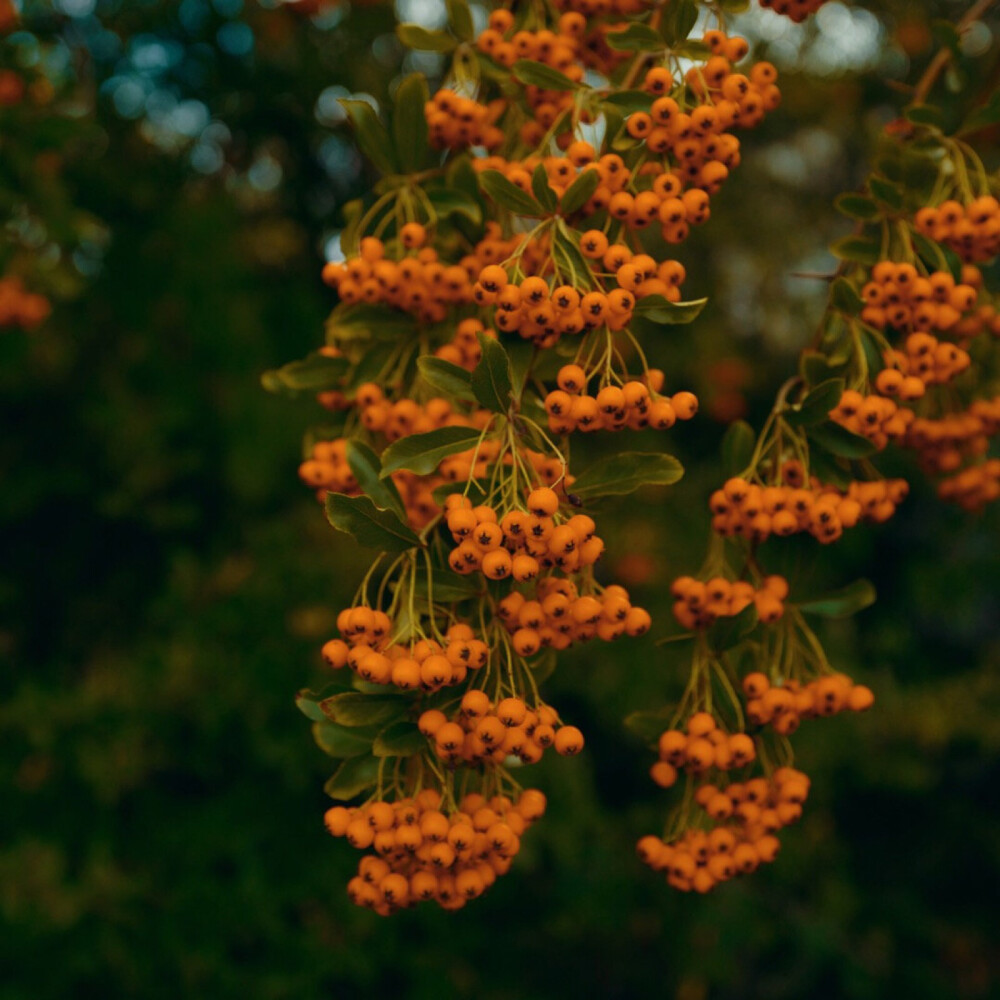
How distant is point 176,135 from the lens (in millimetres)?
4141

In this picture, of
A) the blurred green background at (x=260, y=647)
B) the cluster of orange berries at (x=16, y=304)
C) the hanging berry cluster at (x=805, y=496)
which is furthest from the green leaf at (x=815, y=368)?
the cluster of orange berries at (x=16, y=304)

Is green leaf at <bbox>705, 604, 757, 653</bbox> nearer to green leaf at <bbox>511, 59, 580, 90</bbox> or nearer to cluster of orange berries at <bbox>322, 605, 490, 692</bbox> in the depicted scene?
cluster of orange berries at <bbox>322, 605, 490, 692</bbox>

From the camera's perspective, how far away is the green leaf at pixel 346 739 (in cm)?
124

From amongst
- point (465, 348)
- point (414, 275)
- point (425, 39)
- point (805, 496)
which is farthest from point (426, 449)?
point (425, 39)

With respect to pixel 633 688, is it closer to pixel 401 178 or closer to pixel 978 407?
pixel 978 407

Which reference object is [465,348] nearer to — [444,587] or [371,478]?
[371,478]

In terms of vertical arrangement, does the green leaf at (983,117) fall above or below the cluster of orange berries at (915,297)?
above

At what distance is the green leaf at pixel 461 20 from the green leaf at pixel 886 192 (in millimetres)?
709

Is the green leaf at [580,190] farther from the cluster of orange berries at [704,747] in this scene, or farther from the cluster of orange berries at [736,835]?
the cluster of orange berries at [736,835]

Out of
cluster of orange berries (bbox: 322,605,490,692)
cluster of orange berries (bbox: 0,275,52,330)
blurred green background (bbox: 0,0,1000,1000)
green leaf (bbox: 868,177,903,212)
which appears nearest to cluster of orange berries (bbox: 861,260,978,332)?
green leaf (bbox: 868,177,903,212)

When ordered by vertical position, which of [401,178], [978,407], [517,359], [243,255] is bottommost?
[243,255]

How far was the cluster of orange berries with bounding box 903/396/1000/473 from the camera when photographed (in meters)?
1.67

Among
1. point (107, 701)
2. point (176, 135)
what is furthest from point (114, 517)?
point (176, 135)

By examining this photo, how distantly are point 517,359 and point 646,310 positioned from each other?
A: 0.19m
